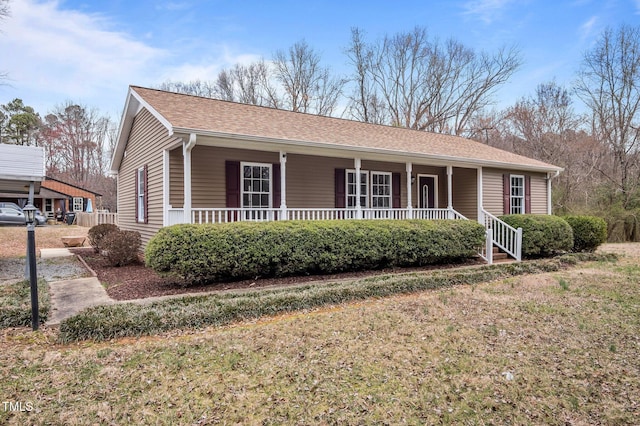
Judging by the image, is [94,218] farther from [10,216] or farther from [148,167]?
[148,167]

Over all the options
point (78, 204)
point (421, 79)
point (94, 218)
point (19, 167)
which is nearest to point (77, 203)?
point (78, 204)

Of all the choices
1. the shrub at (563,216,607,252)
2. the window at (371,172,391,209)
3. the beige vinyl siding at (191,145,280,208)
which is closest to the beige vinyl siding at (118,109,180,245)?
the beige vinyl siding at (191,145,280,208)

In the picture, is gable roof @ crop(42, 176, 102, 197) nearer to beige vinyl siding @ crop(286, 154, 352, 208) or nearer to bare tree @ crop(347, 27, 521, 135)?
bare tree @ crop(347, 27, 521, 135)

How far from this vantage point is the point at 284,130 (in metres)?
9.92

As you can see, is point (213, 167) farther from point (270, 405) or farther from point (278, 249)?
point (270, 405)

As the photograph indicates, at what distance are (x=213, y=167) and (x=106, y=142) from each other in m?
30.5

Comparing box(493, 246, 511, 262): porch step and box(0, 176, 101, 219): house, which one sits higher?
box(0, 176, 101, 219): house

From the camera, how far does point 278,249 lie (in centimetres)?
740

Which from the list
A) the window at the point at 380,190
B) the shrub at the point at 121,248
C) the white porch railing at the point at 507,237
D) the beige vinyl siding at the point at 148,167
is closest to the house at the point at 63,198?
the beige vinyl siding at the point at 148,167

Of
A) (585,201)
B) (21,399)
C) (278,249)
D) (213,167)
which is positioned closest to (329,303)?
(278,249)

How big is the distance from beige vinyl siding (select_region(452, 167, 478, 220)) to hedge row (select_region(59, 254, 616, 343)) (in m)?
5.69

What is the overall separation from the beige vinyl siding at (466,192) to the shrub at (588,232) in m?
3.19

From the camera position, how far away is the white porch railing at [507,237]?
1073 centimetres

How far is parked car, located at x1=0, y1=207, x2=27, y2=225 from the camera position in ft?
74.5
